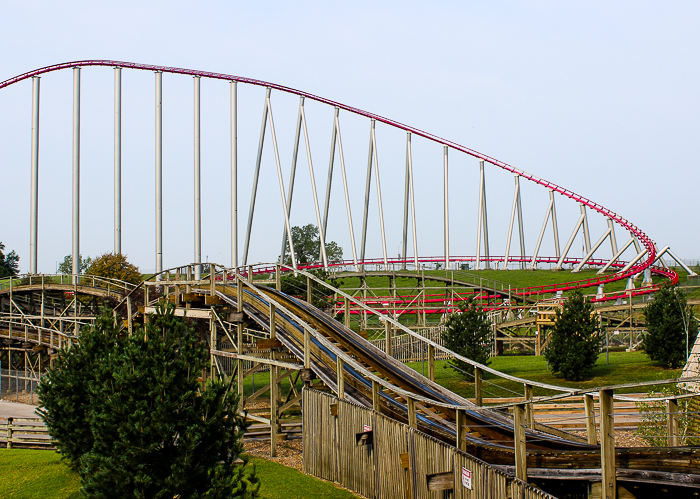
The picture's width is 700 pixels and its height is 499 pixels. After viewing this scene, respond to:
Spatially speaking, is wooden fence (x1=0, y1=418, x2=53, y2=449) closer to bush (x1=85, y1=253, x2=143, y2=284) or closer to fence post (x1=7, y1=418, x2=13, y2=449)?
fence post (x1=7, y1=418, x2=13, y2=449)

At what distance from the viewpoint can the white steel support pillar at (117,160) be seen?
39.8 meters

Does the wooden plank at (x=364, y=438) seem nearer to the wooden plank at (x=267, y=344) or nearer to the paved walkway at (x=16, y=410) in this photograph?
the wooden plank at (x=267, y=344)

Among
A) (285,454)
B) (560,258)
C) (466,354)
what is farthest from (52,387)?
(560,258)

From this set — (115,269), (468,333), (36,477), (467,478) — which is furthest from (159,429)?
(115,269)

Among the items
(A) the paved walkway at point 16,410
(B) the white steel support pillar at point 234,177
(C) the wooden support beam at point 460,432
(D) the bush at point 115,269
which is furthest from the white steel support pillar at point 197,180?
(C) the wooden support beam at point 460,432

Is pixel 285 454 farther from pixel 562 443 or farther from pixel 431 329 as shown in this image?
pixel 431 329

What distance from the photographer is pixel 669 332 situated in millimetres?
24234

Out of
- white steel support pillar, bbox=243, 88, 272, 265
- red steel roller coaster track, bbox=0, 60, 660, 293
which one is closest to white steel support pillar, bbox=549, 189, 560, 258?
red steel roller coaster track, bbox=0, 60, 660, 293

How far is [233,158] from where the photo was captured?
40.1 meters

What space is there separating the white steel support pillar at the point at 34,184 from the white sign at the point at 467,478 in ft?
123

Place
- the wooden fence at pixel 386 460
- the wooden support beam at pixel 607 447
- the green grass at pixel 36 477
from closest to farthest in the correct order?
1. the wooden support beam at pixel 607 447
2. the wooden fence at pixel 386 460
3. the green grass at pixel 36 477

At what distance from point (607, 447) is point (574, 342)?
16.6 metres

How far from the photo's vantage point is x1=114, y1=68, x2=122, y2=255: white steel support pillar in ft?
131

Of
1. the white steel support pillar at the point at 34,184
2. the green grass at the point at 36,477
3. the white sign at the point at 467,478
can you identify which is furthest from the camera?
the white steel support pillar at the point at 34,184
